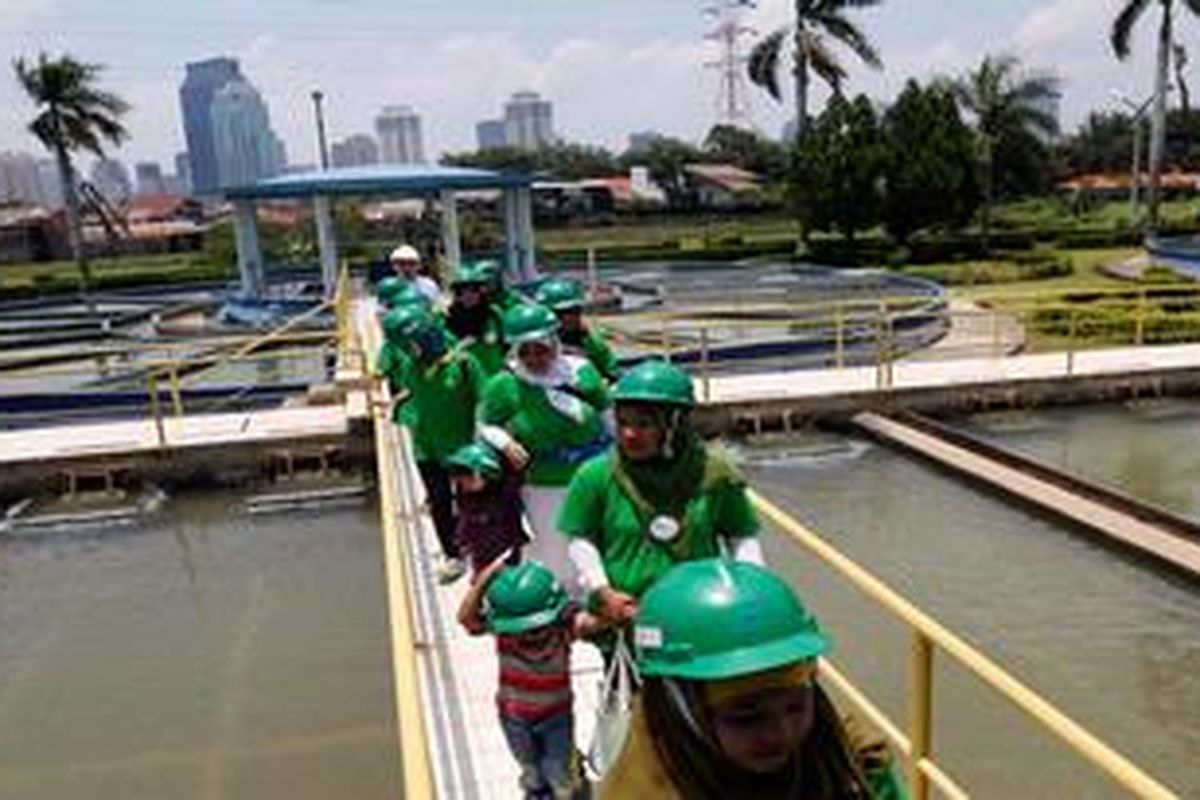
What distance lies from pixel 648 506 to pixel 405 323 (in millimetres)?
3350

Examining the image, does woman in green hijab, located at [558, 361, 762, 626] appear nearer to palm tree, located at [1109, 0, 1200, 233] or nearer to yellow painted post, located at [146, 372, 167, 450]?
Result: yellow painted post, located at [146, 372, 167, 450]

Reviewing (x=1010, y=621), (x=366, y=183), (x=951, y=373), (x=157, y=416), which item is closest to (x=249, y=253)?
(x=366, y=183)

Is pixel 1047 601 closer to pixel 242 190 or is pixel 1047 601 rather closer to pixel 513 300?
pixel 513 300

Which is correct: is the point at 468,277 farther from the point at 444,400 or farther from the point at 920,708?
the point at 920,708

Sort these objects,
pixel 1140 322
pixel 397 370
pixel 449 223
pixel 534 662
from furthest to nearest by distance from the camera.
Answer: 1. pixel 449 223
2. pixel 1140 322
3. pixel 397 370
4. pixel 534 662

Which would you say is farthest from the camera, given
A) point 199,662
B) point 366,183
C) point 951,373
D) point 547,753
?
point 366,183

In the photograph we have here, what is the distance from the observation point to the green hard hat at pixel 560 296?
616 cm

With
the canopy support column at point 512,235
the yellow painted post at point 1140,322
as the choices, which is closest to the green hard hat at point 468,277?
the yellow painted post at point 1140,322

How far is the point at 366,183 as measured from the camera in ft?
86.6

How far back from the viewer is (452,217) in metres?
27.4

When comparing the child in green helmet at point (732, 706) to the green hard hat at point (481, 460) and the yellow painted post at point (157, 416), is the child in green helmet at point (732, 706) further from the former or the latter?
the yellow painted post at point (157, 416)

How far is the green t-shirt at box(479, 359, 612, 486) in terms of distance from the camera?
477 centimetres

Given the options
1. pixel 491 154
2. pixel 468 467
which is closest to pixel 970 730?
pixel 468 467

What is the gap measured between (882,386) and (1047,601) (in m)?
6.21
